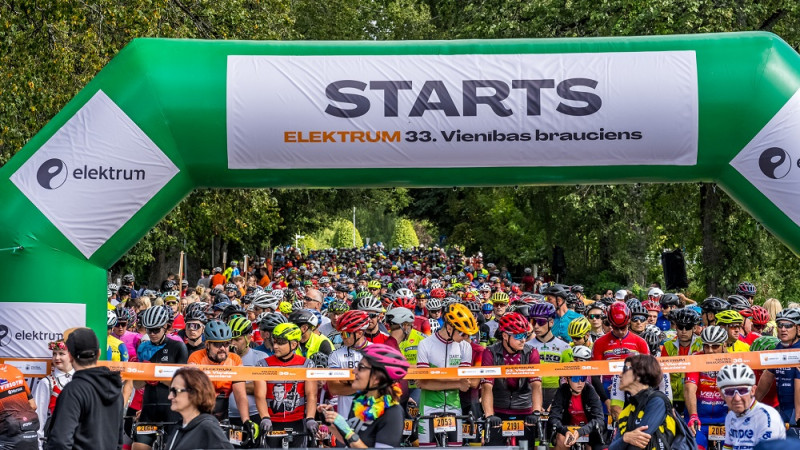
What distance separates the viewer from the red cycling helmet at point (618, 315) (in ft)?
39.9

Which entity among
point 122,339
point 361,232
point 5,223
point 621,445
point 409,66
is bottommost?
point 621,445

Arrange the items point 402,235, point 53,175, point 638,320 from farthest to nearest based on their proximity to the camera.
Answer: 1. point 402,235
2. point 638,320
3. point 53,175

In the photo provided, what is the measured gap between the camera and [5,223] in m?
10.1

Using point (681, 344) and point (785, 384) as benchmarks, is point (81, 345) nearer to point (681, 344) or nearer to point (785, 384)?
point (785, 384)

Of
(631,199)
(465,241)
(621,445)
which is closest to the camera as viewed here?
(621,445)

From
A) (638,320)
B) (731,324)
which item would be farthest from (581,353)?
(731,324)

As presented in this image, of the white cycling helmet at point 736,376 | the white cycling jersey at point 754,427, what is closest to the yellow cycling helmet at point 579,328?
the white cycling jersey at point 754,427

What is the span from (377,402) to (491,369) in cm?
426

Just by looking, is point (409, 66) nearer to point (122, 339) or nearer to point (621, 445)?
point (621, 445)

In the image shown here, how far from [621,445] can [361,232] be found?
369 ft

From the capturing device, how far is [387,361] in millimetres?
7625

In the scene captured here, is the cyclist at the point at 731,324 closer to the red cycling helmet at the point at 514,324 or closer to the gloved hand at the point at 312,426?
the red cycling helmet at the point at 514,324

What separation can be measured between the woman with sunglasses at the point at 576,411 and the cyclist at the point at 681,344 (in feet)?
4.06

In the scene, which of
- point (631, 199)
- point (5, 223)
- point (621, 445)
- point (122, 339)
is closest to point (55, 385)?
point (5, 223)
